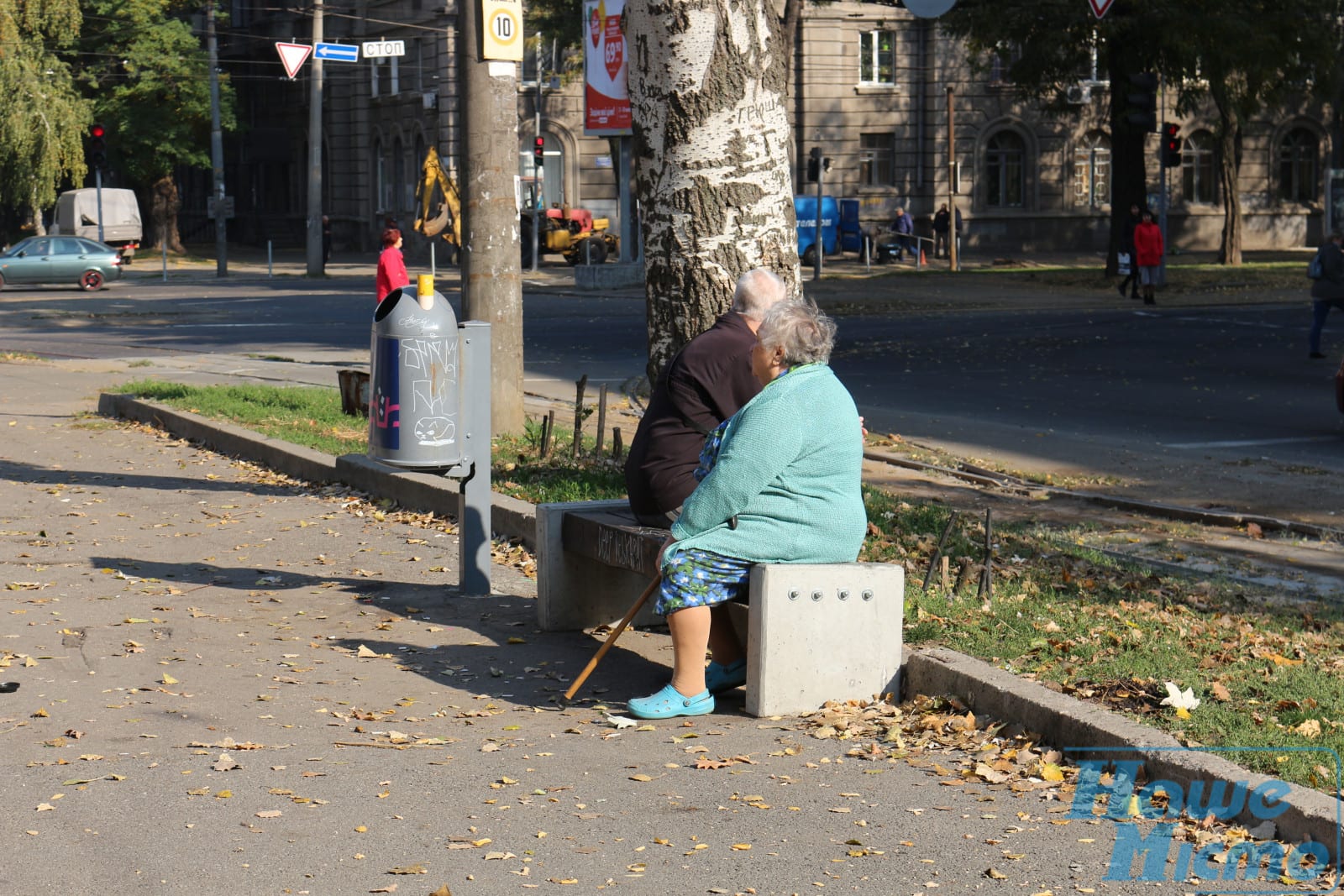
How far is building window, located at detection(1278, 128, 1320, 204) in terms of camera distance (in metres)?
57.6

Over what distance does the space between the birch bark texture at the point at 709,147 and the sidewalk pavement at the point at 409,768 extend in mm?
1814

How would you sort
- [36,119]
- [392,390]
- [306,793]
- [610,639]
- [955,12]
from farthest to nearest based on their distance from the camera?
[36,119], [955,12], [392,390], [610,639], [306,793]

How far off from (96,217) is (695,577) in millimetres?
52296

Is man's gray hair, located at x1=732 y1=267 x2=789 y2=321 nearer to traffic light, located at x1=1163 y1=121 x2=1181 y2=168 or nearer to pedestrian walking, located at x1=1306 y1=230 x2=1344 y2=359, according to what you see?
pedestrian walking, located at x1=1306 y1=230 x2=1344 y2=359

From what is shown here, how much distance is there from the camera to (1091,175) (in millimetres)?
55656

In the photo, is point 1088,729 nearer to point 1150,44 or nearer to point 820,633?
point 820,633

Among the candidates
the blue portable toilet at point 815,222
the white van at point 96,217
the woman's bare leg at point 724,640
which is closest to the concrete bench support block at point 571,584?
the woman's bare leg at point 724,640

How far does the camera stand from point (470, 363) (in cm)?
779

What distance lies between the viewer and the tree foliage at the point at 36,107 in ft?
163

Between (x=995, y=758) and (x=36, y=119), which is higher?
(x=36, y=119)

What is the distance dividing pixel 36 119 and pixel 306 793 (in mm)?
50019

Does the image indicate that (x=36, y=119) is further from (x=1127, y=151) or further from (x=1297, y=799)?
(x=1297, y=799)

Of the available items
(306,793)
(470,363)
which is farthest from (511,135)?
(306,793)

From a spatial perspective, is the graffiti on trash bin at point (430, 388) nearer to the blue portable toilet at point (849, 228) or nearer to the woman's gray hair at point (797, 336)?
the woman's gray hair at point (797, 336)
